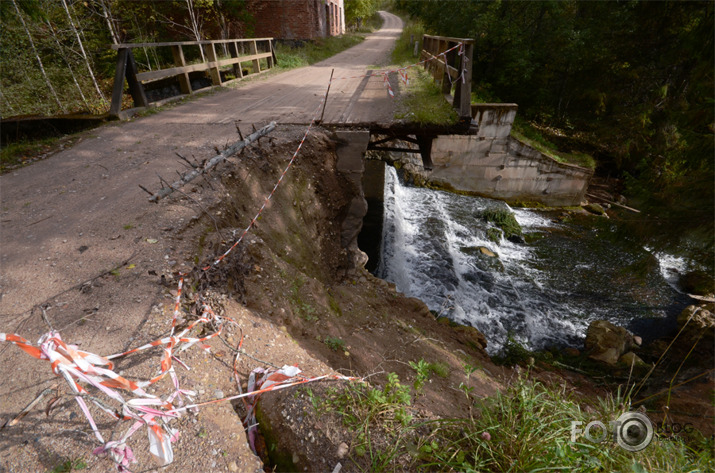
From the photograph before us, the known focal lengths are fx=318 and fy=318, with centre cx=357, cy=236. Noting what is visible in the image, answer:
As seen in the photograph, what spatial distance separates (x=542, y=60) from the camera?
1443cm

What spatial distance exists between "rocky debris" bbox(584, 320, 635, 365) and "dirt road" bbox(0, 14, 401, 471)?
6774 mm

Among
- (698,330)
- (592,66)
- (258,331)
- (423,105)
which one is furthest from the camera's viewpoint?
(592,66)

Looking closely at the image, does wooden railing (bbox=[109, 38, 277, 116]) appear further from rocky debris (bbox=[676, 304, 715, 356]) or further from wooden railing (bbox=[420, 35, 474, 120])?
rocky debris (bbox=[676, 304, 715, 356])

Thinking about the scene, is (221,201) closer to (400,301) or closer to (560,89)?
(400,301)

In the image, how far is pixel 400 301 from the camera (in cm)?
688

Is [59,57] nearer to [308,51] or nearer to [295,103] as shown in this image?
[295,103]

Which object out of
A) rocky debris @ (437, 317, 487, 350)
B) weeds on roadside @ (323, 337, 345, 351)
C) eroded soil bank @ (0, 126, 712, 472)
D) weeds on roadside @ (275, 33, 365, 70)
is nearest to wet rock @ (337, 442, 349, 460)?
eroded soil bank @ (0, 126, 712, 472)

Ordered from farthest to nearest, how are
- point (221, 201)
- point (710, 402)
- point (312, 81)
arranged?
point (312, 81) → point (710, 402) → point (221, 201)

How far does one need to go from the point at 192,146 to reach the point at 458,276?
724cm

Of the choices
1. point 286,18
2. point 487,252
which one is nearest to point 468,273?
point 487,252

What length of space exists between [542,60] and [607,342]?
1305 cm

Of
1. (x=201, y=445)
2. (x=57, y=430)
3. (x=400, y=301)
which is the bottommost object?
(x=400, y=301)

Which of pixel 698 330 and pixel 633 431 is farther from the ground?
pixel 633 431

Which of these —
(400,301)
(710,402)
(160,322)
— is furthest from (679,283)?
(160,322)
